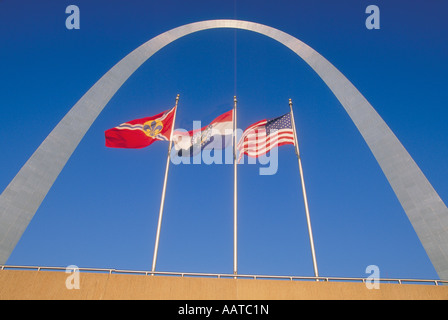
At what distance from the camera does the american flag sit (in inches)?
635

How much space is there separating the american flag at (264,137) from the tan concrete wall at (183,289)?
736 cm

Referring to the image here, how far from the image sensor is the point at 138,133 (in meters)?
16.3

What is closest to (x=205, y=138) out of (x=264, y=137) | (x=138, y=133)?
(x=264, y=137)

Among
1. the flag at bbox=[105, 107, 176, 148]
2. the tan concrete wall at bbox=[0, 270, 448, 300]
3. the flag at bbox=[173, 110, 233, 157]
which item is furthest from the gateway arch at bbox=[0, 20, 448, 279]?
the flag at bbox=[173, 110, 233, 157]

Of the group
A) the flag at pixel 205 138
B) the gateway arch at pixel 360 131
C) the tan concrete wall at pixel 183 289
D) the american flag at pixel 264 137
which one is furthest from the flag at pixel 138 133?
the tan concrete wall at pixel 183 289

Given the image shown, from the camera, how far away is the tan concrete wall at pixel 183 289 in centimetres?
927

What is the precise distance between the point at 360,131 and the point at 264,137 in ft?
22.2

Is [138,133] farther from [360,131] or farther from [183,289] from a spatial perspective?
[360,131]

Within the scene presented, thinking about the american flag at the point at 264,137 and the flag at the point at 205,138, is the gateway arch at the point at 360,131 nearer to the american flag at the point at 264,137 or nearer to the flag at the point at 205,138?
the american flag at the point at 264,137

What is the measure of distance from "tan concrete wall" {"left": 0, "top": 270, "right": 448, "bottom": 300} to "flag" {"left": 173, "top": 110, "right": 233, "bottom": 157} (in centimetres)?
801

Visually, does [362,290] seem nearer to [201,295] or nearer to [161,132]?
[201,295]

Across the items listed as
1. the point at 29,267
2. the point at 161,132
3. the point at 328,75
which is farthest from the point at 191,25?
the point at 29,267

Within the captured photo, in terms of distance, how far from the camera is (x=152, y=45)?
87.6ft

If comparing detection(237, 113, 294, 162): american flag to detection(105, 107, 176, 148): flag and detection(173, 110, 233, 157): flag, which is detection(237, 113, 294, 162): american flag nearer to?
detection(173, 110, 233, 157): flag
